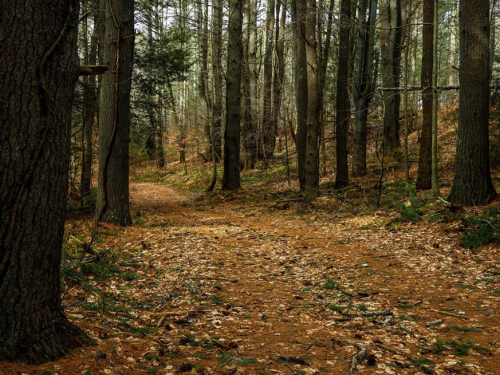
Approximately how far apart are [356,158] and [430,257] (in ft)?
30.7

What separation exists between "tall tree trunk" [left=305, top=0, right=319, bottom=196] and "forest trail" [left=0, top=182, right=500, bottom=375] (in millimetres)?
3289

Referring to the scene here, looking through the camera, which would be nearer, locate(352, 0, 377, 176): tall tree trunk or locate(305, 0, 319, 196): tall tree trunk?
locate(305, 0, 319, 196): tall tree trunk

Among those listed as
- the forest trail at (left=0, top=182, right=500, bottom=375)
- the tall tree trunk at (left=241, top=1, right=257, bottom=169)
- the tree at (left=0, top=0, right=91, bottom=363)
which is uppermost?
the tall tree trunk at (left=241, top=1, right=257, bottom=169)

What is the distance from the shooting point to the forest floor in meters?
3.16

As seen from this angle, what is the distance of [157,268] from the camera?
6.23m

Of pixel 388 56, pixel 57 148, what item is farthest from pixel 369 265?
pixel 388 56

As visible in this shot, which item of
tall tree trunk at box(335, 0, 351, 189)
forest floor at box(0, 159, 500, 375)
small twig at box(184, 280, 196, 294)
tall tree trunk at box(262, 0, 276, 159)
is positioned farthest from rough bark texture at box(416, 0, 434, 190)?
tall tree trunk at box(262, 0, 276, 159)

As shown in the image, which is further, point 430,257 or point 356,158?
point 356,158

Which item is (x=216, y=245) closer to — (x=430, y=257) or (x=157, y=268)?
(x=157, y=268)

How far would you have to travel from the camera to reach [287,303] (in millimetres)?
4844

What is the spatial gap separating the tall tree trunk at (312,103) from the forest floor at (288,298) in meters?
2.66

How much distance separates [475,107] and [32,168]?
8.55 meters

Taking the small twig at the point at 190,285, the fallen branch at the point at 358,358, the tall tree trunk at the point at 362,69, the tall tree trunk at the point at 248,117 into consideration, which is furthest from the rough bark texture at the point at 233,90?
the fallen branch at the point at 358,358

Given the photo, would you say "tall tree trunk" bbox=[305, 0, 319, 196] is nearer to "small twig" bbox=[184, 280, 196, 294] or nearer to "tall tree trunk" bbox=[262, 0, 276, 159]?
"small twig" bbox=[184, 280, 196, 294]
